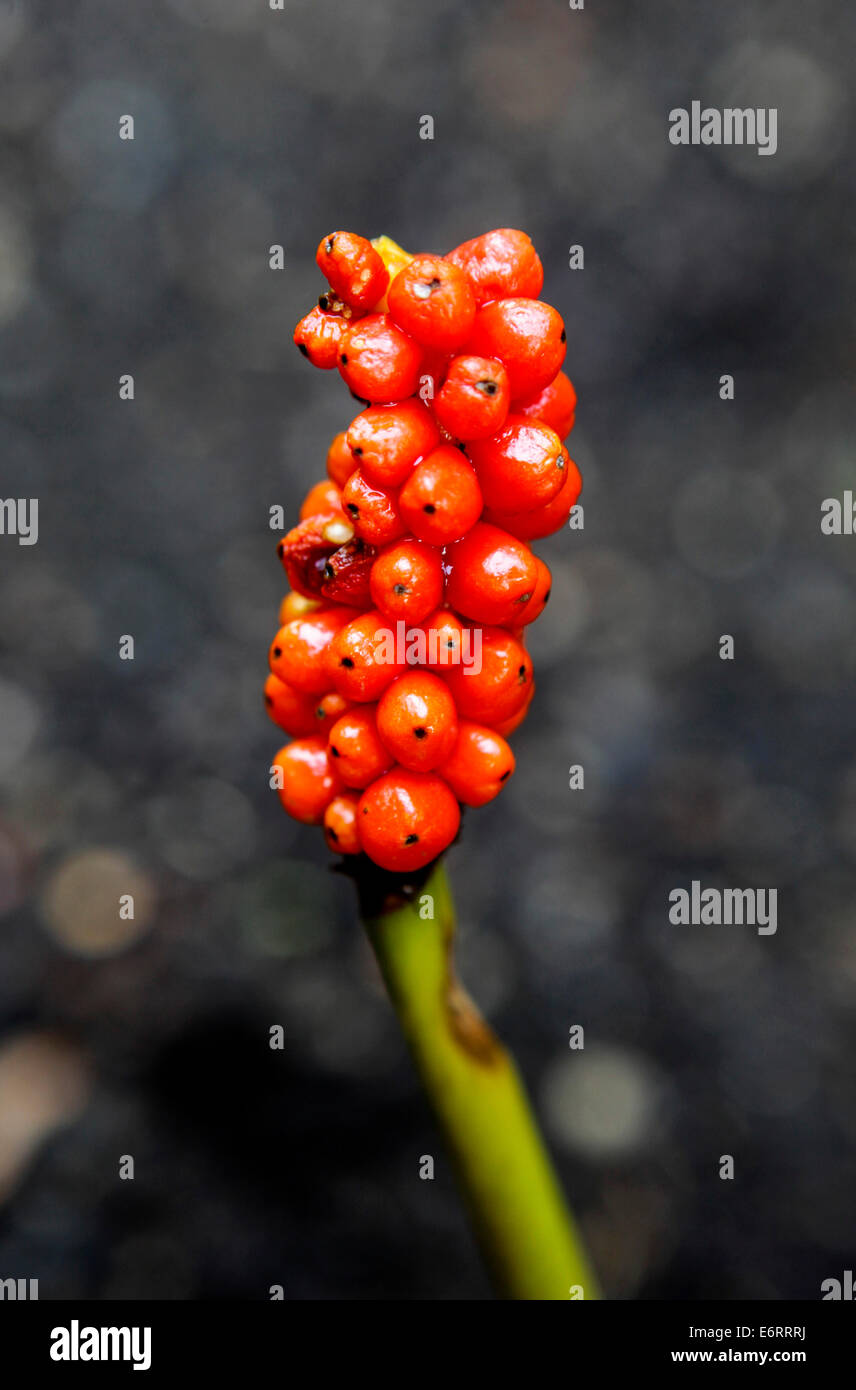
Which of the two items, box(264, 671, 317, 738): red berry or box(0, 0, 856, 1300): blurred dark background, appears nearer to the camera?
box(264, 671, 317, 738): red berry

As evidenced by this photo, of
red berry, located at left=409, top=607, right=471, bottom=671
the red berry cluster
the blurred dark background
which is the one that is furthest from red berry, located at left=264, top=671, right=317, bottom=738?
the blurred dark background

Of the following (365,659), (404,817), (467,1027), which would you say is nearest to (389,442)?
(365,659)

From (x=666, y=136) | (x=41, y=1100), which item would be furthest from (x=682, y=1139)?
(x=666, y=136)

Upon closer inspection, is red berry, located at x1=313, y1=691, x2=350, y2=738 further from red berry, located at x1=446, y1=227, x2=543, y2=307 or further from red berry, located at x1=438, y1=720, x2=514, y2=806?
red berry, located at x1=446, y1=227, x2=543, y2=307

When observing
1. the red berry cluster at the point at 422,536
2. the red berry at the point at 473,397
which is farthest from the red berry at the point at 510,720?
the red berry at the point at 473,397

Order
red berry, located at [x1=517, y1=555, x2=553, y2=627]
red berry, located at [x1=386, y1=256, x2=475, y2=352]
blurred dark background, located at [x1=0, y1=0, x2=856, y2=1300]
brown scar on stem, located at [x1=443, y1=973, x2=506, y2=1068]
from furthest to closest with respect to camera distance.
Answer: blurred dark background, located at [x1=0, y1=0, x2=856, y2=1300] < brown scar on stem, located at [x1=443, y1=973, x2=506, y2=1068] < red berry, located at [x1=517, y1=555, x2=553, y2=627] < red berry, located at [x1=386, y1=256, x2=475, y2=352]

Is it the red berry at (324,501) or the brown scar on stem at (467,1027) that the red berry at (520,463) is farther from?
the brown scar on stem at (467,1027)

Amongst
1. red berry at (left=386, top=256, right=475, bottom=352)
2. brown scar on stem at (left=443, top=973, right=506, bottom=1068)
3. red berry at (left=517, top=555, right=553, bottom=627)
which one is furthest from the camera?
brown scar on stem at (left=443, top=973, right=506, bottom=1068)

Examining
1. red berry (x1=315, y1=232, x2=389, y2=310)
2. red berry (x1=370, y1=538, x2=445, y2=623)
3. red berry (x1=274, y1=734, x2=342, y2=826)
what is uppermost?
red berry (x1=315, y1=232, x2=389, y2=310)
